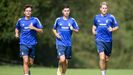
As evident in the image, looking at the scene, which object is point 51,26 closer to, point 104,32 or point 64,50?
point 104,32

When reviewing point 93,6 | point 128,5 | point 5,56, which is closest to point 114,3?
point 128,5

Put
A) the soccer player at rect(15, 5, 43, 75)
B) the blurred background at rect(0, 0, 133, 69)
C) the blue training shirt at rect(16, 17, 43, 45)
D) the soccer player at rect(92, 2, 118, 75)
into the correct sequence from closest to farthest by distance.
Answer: the soccer player at rect(15, 5, 43, 75), the blue training shirt at rect(16, 17, 43, 45), the soccer player at rect(92, 2, 118, 75), the blurred background at rect(0, 0, 133, 69)

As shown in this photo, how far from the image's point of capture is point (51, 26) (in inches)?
1588

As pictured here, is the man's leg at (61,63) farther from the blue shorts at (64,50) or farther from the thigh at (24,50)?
the thigh at (24,50)

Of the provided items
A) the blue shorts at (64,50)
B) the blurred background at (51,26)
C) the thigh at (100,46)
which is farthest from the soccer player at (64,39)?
the blurred background at (51,26)

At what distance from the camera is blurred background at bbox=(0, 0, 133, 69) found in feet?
123

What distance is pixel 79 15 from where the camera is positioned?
42969mm

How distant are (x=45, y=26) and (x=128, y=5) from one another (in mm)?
12817

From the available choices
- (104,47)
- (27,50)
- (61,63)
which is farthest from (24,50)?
(104,47)

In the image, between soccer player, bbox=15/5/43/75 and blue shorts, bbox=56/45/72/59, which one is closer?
soccer player, bbox=15/5/43/75

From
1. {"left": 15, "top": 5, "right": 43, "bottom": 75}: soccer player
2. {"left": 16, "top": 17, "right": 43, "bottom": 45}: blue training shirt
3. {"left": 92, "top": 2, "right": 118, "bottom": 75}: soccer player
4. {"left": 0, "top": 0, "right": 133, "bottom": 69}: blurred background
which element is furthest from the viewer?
{"left": 0, "top": 0, "right": 133, "bottom": 69}: blurred background

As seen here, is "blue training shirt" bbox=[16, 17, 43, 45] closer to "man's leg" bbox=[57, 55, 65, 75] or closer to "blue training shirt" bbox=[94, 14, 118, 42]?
"man's leg" bbox=[57, 55, 65, 75]

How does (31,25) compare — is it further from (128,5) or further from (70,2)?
(128,5)

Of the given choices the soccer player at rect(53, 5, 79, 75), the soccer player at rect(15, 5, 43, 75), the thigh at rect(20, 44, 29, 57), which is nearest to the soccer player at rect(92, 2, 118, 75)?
the soccer player at rect(53, 5, 79, 75)
